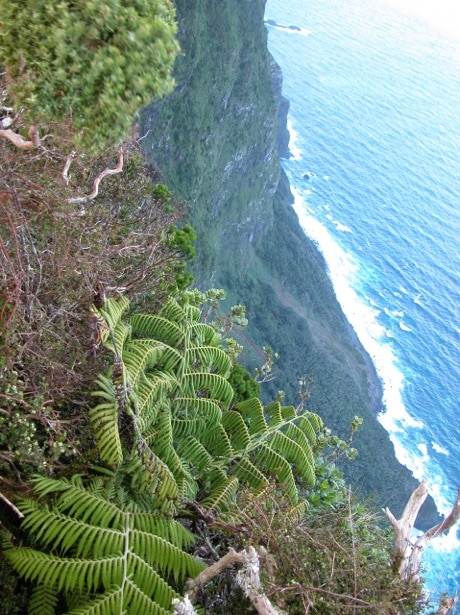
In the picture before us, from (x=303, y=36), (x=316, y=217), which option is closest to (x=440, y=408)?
(x=316, y=217)

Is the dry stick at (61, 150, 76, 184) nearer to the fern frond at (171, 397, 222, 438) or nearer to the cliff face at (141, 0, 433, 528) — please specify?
→ the fern frond at (171, 397, 222, 438)

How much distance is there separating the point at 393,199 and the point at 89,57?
6811 centimetres

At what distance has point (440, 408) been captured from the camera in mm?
44562

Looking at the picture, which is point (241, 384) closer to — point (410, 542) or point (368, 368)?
point (410, 542)

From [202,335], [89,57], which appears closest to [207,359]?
[202,335]

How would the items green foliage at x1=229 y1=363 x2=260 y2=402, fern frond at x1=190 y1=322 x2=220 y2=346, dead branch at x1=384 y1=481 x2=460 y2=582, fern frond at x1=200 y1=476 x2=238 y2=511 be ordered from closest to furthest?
dead branch at x1=384 y1=481 x2=460 y2=582 → fern frond at x1=200 y1=476 x2=238 y2=511 → fern frond at x1=190 y1=322 x2=220 y2=346 → green foliage at x1=229 y1=363 x2=260 y2=402

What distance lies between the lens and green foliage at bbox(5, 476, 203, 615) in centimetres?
285

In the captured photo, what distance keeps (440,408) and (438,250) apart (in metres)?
21.0

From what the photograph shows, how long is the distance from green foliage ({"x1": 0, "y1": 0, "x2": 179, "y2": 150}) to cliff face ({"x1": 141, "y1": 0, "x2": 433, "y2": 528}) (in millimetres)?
32836

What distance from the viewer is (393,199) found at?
6625 centimetres

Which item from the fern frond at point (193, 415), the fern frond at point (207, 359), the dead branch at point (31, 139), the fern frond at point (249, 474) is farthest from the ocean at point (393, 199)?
the dead branch at point (31, 139)

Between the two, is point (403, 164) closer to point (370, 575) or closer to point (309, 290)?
point (309, 290)

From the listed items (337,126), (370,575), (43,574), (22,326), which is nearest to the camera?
(43,574)

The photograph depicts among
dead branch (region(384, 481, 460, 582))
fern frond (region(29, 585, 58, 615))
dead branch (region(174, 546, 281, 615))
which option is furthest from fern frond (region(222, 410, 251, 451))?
fern frond (region(29, 585, 58, 615))
